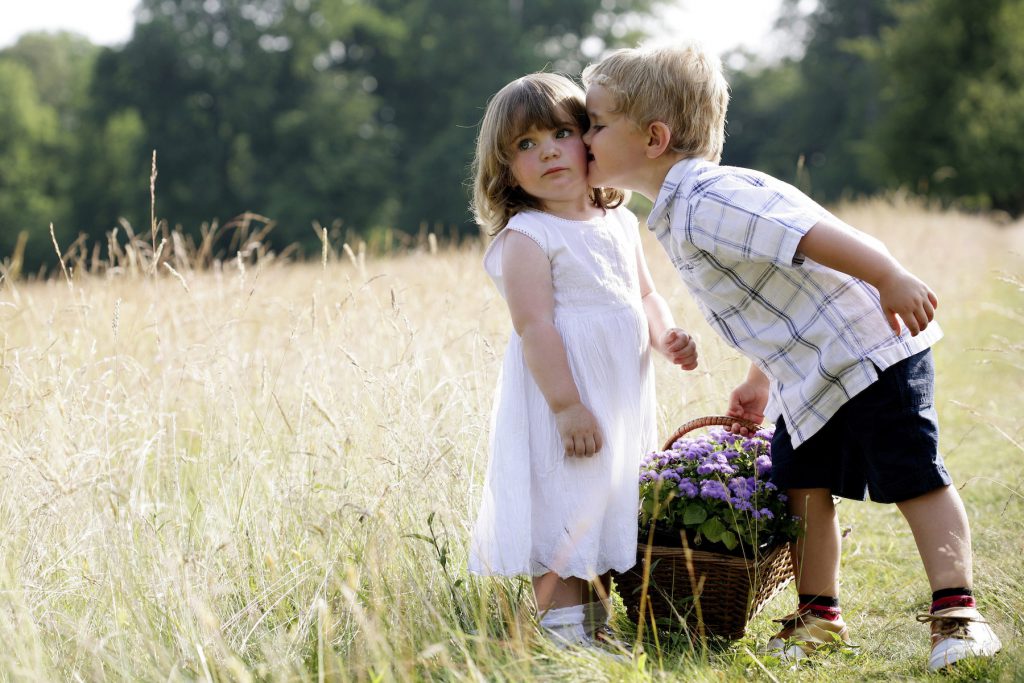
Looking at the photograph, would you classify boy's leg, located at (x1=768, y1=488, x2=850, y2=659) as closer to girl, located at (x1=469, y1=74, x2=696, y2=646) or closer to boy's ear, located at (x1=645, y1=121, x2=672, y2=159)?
girl, located at (x1=469, y1=74, x2=696, y2=646)

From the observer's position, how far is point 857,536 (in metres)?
3.49

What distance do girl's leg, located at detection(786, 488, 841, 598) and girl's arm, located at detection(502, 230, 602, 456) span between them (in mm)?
531

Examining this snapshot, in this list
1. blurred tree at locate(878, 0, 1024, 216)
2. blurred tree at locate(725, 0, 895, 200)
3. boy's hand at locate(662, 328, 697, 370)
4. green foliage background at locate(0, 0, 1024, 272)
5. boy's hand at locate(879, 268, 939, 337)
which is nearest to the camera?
boy's hand at locate(879, 268, 939, 337)

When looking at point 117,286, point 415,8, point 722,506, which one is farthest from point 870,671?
point 415,8

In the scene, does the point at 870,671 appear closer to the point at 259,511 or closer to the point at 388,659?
the point at 388,659

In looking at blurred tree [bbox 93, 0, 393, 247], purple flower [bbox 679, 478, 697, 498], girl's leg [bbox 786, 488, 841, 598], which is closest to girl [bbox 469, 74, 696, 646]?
purple flower [bbox 679, 478, 697, 498]

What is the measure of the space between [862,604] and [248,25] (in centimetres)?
2800

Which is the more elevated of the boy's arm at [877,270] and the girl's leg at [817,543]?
the boy's arm at [877,270]

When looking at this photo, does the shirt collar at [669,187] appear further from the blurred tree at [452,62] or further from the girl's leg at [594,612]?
the blurred tree at [452,62]

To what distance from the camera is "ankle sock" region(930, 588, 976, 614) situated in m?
2.19

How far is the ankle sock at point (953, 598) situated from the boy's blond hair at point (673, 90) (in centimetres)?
116

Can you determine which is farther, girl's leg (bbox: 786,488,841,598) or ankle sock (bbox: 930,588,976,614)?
girl's leg (bbox: 786,488,841,598)

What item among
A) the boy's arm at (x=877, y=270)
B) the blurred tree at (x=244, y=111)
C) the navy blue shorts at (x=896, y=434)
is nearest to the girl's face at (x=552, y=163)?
the boy's arm at (x=877, y=270)

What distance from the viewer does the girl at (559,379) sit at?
231 cm
